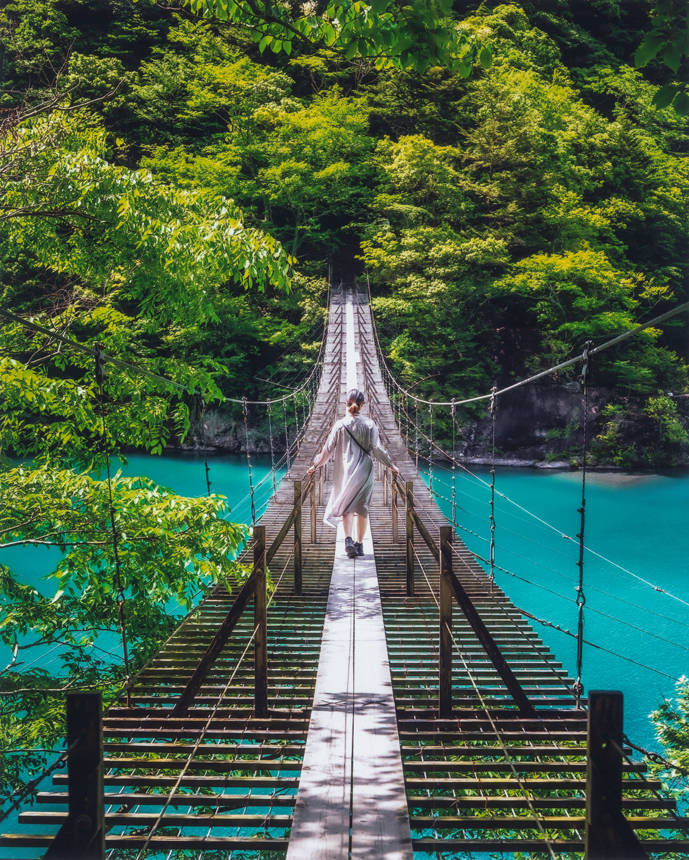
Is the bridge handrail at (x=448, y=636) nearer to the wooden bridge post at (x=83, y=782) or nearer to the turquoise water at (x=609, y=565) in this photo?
the wooden bridge post at (x=83, y=782)

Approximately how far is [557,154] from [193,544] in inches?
496

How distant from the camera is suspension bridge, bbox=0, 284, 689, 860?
1267 mm

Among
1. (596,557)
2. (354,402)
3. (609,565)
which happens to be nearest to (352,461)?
(354,402)

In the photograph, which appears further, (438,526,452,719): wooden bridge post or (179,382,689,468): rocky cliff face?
(179,382,689,468): rocky cliff face

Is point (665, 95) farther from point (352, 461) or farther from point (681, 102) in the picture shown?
point (352, 461)

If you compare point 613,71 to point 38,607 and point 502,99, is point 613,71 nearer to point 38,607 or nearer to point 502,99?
point 502,99

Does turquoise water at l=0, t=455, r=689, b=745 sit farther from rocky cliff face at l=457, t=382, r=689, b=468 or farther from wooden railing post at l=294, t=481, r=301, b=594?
wooden railing post at l=294, t=481, r=301, b=594

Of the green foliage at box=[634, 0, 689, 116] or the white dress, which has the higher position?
the green foliage at box=[634, 0, 689, 116]

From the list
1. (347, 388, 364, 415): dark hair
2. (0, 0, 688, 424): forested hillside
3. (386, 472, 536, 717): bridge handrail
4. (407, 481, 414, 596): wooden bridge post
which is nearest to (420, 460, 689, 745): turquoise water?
(407, 481, 414, 596): wooden bridge post

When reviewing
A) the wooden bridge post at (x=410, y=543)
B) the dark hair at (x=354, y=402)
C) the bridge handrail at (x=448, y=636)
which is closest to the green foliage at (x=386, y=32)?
the bridge handrail at (x=448, y=636)

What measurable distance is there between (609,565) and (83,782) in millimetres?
8933

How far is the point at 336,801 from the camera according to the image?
4.78 feet

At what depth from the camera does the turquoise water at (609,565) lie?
20.7ft

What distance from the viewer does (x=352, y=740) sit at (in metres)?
1.72
